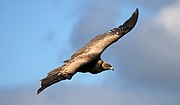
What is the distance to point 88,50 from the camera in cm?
3278

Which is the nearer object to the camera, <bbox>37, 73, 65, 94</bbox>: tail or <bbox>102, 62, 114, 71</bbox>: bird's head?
<bbox>37, 73, 65, 94</bbox>: tail

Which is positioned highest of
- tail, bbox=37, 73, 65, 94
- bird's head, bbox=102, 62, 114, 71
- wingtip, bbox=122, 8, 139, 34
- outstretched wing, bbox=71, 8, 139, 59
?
wingtip, bbox=122, 8, 139, 34

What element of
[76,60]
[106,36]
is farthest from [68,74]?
[106,36]

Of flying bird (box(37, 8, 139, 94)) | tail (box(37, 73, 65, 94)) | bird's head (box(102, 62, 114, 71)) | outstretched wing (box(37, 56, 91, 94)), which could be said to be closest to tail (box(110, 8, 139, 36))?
flying bird (box(37, 8, 139, 94))

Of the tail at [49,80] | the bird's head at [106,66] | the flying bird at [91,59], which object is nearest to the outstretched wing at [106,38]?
the flying bird at [91,59]

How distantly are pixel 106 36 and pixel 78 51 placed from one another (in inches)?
96.7

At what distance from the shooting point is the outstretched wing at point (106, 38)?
32781mm

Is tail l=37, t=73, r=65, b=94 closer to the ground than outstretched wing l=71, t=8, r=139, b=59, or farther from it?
closer to the ground

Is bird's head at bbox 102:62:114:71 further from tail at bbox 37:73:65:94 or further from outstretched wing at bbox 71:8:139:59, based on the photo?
tail at bbox 37:73:65:94

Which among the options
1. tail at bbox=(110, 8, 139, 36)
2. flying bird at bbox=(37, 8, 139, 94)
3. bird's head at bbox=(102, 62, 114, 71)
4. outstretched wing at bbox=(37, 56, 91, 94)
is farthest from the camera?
tail at bbox=(110, 8, 139, 36)

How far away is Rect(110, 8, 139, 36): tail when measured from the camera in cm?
3554

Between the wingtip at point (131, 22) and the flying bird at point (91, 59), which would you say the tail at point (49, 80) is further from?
the wingtip at point (131, 22)

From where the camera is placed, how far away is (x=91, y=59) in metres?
31.9
